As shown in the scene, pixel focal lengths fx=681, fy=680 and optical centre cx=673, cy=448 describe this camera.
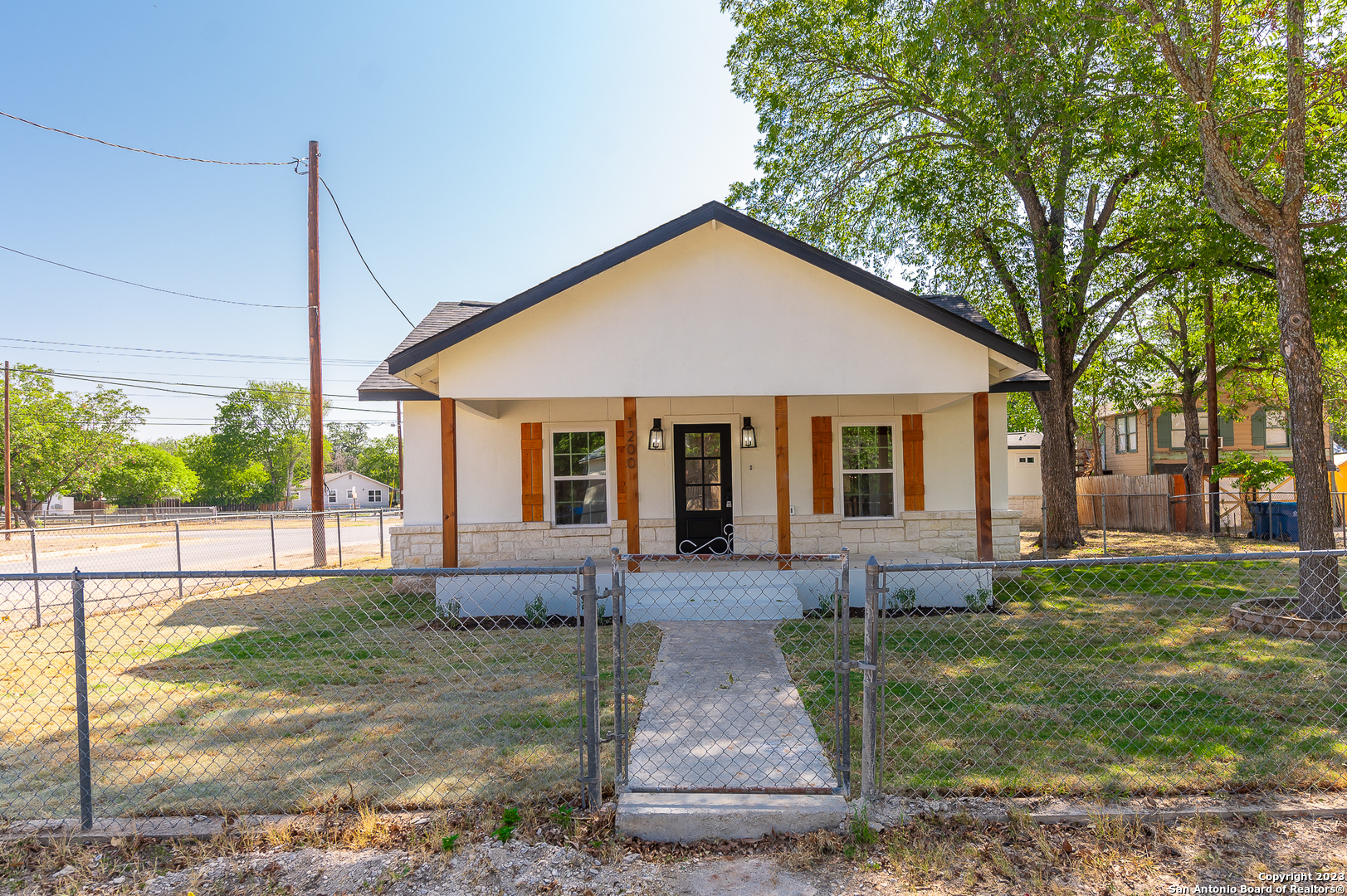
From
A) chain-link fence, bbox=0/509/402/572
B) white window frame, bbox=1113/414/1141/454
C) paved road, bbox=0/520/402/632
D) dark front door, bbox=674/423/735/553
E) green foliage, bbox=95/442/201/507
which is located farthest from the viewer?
green foliage, bbox=95/442/201/507

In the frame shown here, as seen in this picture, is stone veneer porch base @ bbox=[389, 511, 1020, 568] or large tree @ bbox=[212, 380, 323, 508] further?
large tree @ bbox=[212, 380, 323, 508]

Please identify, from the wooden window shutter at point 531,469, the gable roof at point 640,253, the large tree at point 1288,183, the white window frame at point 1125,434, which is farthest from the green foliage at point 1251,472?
the wooden window shutter at point 531,469

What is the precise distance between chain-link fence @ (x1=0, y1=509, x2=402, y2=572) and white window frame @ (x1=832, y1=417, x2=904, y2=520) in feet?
25.6

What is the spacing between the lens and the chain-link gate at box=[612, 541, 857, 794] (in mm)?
3584

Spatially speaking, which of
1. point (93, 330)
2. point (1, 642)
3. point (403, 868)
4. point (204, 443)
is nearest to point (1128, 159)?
point (403, 868)

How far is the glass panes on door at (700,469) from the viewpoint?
1062cm

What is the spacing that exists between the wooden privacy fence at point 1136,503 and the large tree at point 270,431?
59.9m

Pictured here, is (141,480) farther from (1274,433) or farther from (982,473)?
(1274,433)

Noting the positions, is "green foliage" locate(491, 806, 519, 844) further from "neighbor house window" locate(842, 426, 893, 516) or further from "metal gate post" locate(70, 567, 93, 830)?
"neighbor house window" locate(842, 426, 893, 516)

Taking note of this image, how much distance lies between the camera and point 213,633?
8.15 metres

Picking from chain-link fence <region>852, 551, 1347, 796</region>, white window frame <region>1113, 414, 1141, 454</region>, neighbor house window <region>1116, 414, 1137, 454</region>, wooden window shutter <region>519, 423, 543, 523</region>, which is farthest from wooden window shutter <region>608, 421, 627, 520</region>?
neighbor house window <region>1116, 414, 1137, 454</region>

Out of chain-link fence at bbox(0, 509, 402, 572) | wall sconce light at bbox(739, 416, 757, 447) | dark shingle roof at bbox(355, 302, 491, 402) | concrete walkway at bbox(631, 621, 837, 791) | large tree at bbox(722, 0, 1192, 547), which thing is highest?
large tree at bbox(722, 0, 1192, 547)

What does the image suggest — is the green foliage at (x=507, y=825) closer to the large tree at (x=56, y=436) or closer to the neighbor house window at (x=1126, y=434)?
the neighbor house window at (x=1126, y=434)

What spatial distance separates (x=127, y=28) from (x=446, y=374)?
1265cm
